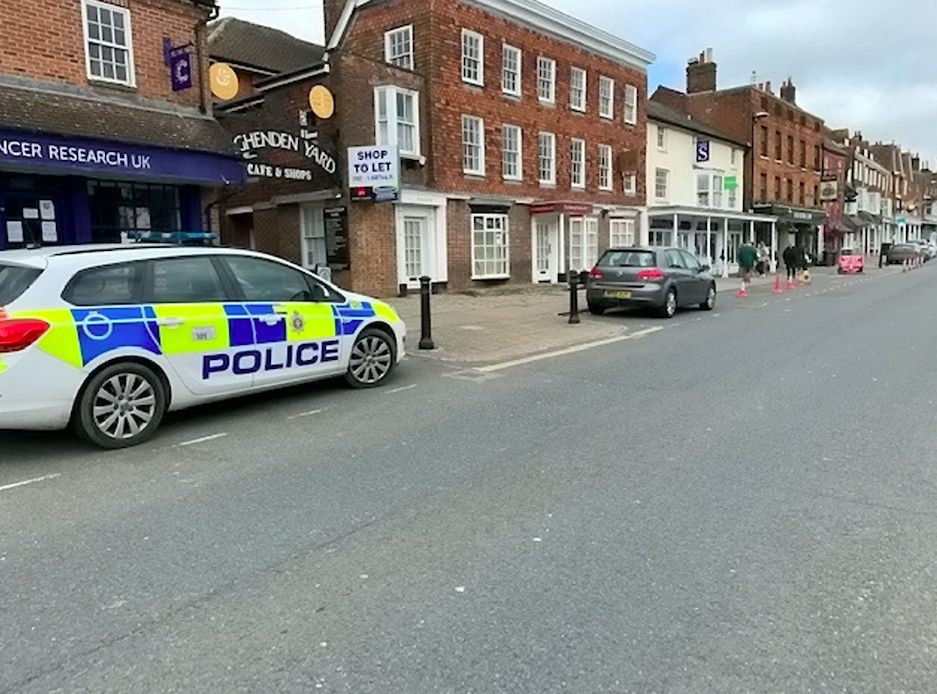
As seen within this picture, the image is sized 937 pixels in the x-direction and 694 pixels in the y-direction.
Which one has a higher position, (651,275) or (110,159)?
(110,159)

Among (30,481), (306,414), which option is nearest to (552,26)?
(306,414)

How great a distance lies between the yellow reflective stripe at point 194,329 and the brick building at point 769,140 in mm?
37208

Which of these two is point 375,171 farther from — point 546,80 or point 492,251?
point 546,80

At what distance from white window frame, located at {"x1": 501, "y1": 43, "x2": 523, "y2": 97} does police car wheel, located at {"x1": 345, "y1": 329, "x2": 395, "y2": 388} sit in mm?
16800

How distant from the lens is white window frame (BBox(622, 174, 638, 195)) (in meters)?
28.3

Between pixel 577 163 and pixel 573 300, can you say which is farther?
pixel 577 163

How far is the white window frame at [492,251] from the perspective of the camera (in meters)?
21.9

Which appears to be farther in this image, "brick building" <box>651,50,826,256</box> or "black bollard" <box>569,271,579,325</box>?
"brick building" <box>651,50,826,256</box>

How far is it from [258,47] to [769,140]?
29.1m

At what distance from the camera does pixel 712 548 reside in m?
3.70

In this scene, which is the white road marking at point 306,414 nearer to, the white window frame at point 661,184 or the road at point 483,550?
the road at point 483,550

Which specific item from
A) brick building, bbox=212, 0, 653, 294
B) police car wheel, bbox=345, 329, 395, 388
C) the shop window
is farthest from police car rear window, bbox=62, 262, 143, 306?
brick building, bbox=212, 0, 653, 294

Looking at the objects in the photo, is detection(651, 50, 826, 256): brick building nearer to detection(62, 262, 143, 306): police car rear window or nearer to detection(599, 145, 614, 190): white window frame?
detection(599, 145, 614, 190): white window frame

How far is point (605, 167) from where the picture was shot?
27234 millimetres
